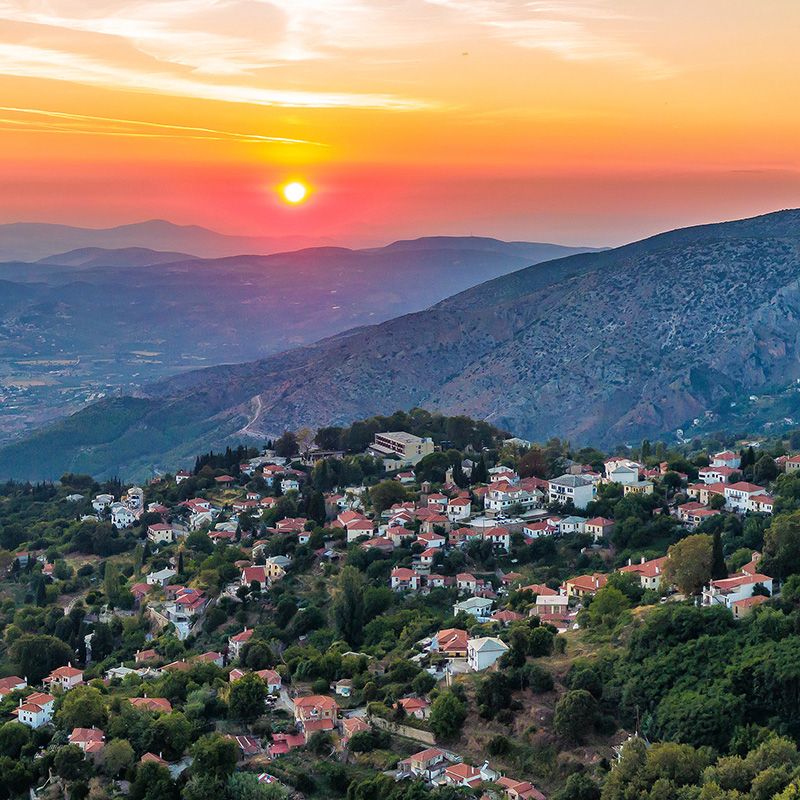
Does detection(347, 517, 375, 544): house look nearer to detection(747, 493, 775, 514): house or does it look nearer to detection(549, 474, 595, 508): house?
detection(549, 474, 595, 508): house

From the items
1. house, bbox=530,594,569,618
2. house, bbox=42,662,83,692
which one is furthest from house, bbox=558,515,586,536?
house, bbox=42,662,83,692

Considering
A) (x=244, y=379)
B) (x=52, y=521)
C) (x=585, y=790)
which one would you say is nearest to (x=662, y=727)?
(x=585, y=790)

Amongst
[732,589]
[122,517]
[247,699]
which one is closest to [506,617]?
[732,589]

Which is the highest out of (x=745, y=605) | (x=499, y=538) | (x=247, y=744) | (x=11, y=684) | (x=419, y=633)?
(x=745, y=605)

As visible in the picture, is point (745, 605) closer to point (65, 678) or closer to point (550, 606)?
point (550, 606)

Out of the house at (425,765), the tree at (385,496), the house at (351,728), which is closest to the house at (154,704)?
the house at (351,728)
